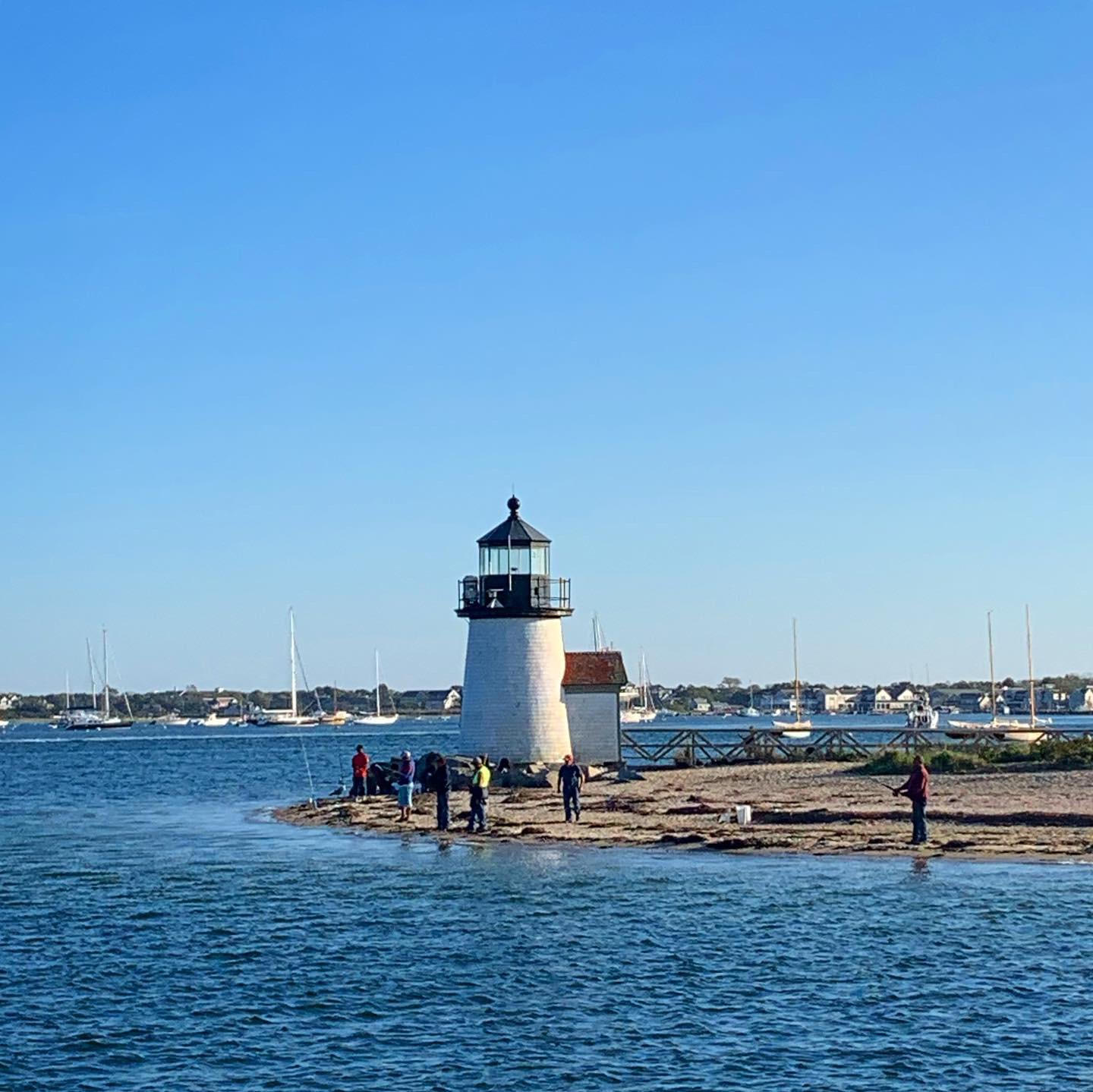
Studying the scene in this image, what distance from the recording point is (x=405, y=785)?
4266cm

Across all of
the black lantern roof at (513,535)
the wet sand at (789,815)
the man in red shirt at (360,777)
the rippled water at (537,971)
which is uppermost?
the black lantern roof at (513,535)

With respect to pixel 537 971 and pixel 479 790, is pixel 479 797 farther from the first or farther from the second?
pixel 537 971

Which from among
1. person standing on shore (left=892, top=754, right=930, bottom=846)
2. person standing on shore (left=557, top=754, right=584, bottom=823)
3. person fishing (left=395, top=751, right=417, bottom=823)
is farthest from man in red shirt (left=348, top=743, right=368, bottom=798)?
person standing on shore (left=892, top=754, right=930, bottom=846)

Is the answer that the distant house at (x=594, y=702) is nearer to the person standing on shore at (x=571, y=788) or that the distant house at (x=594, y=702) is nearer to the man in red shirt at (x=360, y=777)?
the man in red shirt at (x=360, y=777)

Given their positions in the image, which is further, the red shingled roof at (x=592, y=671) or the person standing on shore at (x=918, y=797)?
the red shingled roof at (x=592, y=671)

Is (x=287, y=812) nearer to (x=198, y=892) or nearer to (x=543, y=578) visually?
(x=543, y=578)

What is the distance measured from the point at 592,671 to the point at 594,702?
3.28 feet

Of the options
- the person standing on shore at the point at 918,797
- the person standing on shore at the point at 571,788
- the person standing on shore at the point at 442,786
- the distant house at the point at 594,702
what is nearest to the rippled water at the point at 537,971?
the person standing on shore at the point at 918,797

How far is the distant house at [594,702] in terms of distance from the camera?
5222cm

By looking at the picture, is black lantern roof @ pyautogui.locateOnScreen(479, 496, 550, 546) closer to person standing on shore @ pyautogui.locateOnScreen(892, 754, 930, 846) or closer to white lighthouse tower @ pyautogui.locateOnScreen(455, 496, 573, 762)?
white lighthouse tower @ pyautogui.locateOnScreen(455, 496, 573, 762)

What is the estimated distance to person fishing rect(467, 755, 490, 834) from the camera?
38094mm

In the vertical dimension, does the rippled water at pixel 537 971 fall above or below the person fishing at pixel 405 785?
below

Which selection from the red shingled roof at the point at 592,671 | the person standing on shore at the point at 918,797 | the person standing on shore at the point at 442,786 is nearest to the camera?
the person standing on shore at the point at 918,797

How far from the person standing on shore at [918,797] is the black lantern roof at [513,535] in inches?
758
